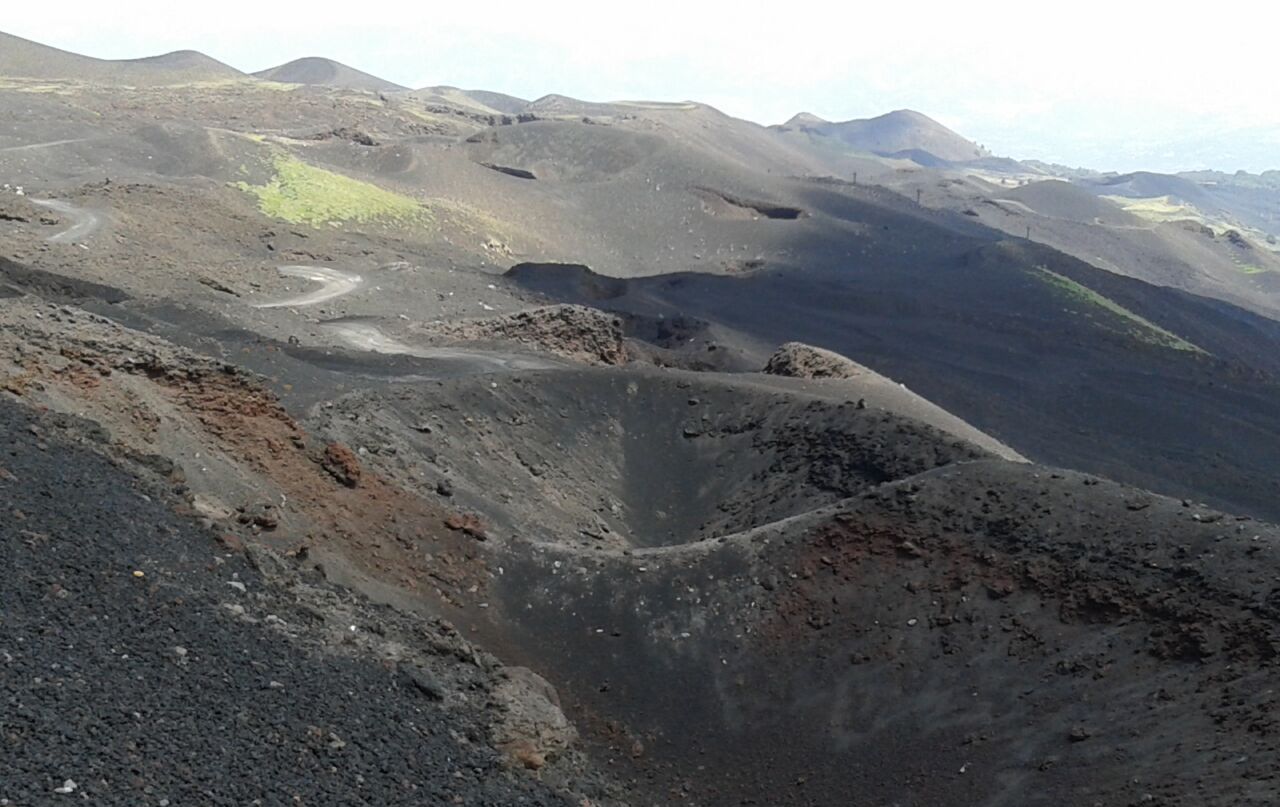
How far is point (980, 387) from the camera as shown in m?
46.6

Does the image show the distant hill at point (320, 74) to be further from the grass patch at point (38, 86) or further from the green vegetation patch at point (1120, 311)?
the green vegetation patch at point (1120, 311)

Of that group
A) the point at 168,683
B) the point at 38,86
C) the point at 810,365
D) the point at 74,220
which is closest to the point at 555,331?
the point at 810,365

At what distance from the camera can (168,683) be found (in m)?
9.71

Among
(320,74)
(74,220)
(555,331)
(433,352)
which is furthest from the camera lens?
(320,74)

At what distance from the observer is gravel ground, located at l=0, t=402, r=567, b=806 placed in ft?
27.8

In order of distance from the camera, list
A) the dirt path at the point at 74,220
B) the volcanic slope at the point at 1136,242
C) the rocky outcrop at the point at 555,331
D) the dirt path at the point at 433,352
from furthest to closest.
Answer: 1. the volcanic slope at the point at 1136,242
2. the dirt path at the point at 74,220
3. the rocky outcrop at the point at 555,331
4. the dirt path at the point at 433,352

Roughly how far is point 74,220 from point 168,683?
110ft

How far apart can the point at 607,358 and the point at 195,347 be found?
16.0 meters

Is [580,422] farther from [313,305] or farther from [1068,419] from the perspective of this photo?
[1068,419]

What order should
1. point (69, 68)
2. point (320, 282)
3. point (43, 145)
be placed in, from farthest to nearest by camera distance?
point (69, 68)
point (43, 145)
point (320, 282)

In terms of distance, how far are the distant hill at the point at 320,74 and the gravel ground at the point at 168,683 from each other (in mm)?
180998

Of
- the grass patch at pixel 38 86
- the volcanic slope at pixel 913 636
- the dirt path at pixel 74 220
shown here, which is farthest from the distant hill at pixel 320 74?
the volcanic slope at pixel 913 636

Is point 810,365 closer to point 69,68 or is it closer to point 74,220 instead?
point 74,220

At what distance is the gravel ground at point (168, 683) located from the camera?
847 centimetres
